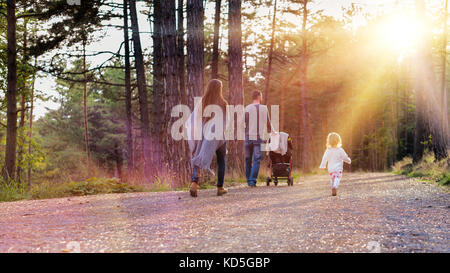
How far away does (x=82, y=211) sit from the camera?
5883 millimetres

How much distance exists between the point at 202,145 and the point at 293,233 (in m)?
4.15

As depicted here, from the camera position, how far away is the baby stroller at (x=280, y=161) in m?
11.8

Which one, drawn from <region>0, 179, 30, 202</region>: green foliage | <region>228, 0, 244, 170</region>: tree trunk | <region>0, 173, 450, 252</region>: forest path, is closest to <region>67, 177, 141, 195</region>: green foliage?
<region>0, 179, 30, 202</region>: green foliage

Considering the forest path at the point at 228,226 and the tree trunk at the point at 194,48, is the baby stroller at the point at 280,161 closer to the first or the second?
the tree trunk at the point at 194,48

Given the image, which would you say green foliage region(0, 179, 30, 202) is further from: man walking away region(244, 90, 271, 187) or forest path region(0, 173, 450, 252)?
man walking away region(244, 90, 271, 187)

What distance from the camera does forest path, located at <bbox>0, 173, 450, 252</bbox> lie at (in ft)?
11.6

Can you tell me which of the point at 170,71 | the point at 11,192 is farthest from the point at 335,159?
the point at 11,192

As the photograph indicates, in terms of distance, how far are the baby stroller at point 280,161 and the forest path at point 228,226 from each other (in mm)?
4671

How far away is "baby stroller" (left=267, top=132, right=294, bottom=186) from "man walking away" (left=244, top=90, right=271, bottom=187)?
2.48 ft

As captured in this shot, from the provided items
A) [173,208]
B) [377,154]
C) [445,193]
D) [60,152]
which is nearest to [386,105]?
[377,154]

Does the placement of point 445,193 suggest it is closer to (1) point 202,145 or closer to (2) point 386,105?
(1) point 202,145

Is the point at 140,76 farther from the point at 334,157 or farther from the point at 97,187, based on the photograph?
the point at 334,157

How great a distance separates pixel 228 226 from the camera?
4.54m

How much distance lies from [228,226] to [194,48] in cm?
792
